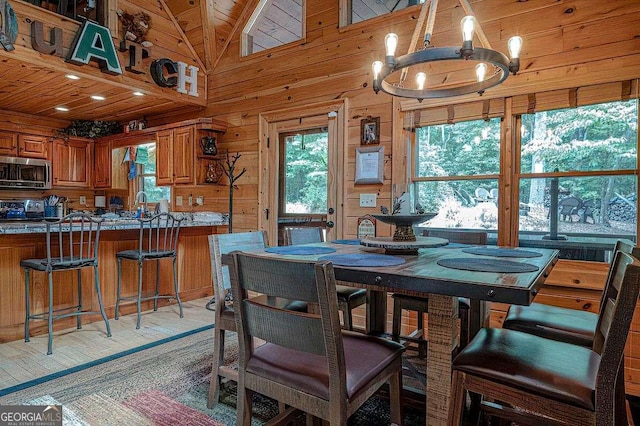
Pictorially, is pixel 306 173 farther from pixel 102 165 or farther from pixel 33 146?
pixel 33 146

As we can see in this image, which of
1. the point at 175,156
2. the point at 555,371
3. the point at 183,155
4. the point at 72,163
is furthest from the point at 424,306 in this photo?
the point at 72,163

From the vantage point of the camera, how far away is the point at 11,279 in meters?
3.00

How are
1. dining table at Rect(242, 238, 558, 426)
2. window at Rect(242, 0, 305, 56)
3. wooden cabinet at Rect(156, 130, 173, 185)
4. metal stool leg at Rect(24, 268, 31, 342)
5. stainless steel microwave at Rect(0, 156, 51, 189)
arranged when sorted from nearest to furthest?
dining table at Rect(242, 238, 558, 426) → metal stool leg at Rect(24, 268, 31, 342) → window at Rect(242, 0, 305, 56) → wooden cabinet at Rect(156, 130, 173, 185) → stainless steel microwave at Rect(0, 156, 51, 189)

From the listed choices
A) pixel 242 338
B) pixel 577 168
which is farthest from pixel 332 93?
pixel 242 338

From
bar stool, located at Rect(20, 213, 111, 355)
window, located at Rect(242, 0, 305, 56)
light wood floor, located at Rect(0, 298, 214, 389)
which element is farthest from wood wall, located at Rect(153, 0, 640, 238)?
bar stool, located at Rect(20, 213, 111, 355)

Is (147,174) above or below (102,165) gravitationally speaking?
below

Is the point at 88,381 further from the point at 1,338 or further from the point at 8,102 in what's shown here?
the point at 8,102

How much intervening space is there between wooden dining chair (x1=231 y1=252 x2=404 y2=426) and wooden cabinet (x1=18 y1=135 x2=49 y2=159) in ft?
19.3

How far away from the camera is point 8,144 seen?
5.32 m

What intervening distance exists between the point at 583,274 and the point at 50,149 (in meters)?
6.86

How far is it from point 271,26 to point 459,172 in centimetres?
299

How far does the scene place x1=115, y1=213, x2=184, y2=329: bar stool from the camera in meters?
3.50

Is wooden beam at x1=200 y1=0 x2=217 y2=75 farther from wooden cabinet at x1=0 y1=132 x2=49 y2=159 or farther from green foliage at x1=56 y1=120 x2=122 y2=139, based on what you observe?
wooden cabinet at x1=0 y1=132 x2=49 y2=159

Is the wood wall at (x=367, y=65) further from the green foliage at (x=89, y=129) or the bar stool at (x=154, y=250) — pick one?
the green foliage at (x=89, y=129)
